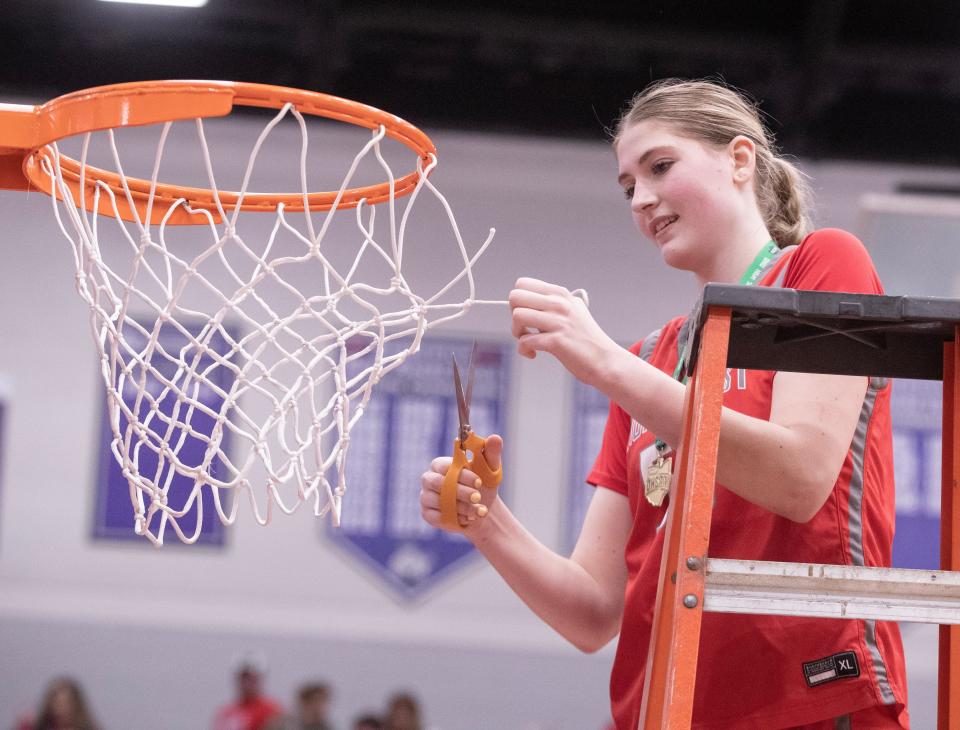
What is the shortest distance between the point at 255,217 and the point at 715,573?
15.6 feet

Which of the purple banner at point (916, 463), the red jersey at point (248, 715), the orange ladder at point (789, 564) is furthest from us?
the purple banner at point (916, 463)

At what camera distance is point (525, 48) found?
6.02 m

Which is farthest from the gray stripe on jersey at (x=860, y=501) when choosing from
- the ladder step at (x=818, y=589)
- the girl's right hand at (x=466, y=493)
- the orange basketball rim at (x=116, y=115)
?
the orange basketball rim at (x=116, y=115)

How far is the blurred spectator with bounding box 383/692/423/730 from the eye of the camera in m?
5.86

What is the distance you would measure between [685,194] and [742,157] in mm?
123

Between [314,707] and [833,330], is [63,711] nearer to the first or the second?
[314,707]

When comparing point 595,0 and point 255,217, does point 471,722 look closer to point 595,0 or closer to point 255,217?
point 255,217

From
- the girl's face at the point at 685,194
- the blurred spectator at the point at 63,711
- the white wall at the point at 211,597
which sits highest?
the girl's face at the point at 685,194

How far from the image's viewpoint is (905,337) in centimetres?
129

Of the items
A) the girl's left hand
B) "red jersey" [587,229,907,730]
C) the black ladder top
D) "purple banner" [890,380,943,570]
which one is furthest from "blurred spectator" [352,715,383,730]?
the black ladder top

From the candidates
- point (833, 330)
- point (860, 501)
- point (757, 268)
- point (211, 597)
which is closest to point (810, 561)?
point (860, 501)

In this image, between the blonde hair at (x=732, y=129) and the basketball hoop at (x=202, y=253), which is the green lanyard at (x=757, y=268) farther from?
the basketball hoop at (x=202, y=253)

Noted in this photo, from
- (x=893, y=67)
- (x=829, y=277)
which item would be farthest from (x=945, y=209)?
(x=829, y=277)

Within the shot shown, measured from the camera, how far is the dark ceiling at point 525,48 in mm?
5805
